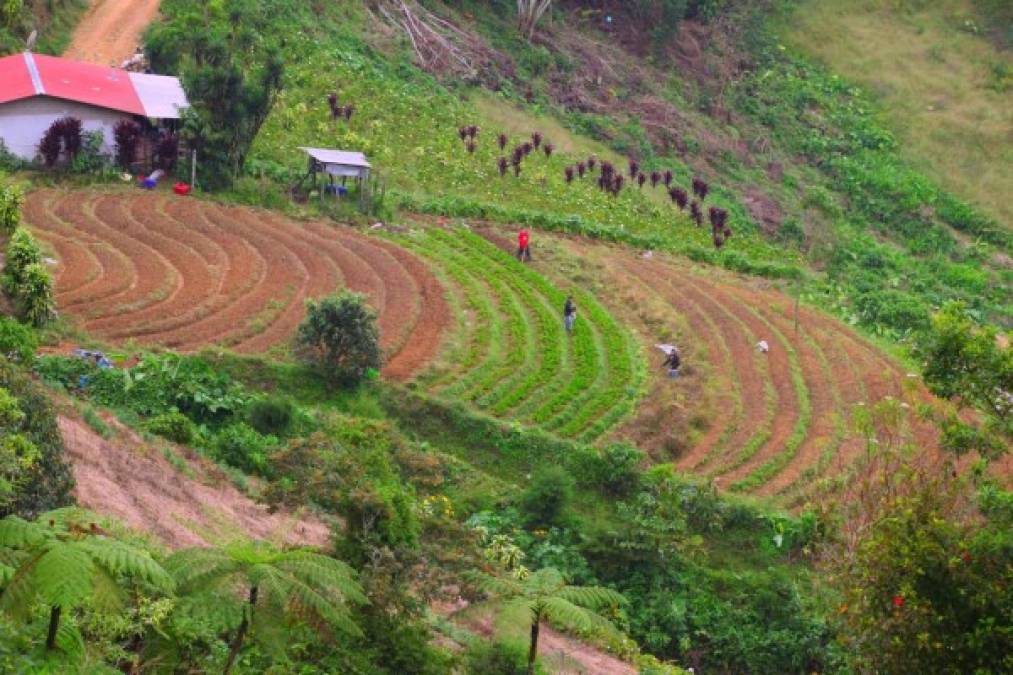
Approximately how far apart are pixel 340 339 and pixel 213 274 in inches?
243

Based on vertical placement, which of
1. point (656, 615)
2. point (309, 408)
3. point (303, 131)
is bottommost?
point (656, 615)

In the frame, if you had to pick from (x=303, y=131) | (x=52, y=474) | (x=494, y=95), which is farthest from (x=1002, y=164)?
(x=52, y=474)

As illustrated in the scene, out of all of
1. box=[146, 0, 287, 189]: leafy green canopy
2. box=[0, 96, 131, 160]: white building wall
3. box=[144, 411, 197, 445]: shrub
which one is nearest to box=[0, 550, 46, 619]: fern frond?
box=[144, 411, 197, 445]: shrub

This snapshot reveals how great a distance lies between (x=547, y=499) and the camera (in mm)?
24953

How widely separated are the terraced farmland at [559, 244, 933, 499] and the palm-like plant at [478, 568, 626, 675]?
43.1ft

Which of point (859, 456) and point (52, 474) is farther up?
point (52, 474)

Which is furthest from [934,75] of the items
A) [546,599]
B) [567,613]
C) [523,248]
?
[567,613]

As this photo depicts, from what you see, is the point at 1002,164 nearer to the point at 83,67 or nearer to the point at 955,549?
the point at 83,67

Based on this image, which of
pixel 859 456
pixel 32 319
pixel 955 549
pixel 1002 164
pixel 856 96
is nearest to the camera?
pixel 955 549

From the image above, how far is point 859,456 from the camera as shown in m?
29.6

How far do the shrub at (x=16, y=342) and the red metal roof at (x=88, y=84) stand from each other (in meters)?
15.0

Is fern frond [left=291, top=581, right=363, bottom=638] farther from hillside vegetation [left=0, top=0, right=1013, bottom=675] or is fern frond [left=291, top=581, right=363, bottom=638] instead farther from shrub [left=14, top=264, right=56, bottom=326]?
shrub [left=14, top=264, right=56, bottom=326]

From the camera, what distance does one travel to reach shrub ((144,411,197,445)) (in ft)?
76.7

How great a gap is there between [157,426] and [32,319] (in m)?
4.93
